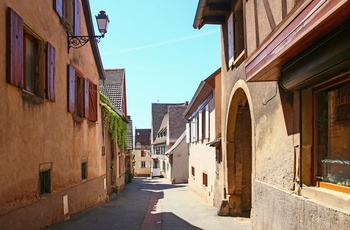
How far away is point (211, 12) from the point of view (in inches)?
425

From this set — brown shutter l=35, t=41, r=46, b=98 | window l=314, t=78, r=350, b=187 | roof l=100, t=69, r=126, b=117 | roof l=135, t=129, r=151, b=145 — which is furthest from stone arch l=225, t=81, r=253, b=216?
roof l=135, t=129, r=151, b=145

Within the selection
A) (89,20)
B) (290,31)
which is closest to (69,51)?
(89,20)

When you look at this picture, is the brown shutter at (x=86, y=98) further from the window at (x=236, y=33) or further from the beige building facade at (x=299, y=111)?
the beige building facade at (x=299, y=111)

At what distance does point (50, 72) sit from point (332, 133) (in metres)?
6.41

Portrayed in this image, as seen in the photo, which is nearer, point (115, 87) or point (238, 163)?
point (238, 163)

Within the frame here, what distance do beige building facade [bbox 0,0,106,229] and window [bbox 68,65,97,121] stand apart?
0.03 metres

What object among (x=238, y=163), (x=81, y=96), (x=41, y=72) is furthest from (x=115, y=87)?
(x=41, y=72)

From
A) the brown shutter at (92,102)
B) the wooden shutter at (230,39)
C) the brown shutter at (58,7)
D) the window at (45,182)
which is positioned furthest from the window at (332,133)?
the brown shutter at (92,102)

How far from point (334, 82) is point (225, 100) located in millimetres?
6839

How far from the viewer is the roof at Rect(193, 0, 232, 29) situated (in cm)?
1021

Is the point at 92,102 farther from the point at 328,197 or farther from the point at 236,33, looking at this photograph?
the point at 328,197

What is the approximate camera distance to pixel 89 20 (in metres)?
13.5

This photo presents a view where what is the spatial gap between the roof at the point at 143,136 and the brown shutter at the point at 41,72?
59.5 metres

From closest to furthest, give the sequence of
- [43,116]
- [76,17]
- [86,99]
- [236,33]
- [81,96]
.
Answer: [43,116] < [236,33] < [76,17] < [81,96] < [86,99]
